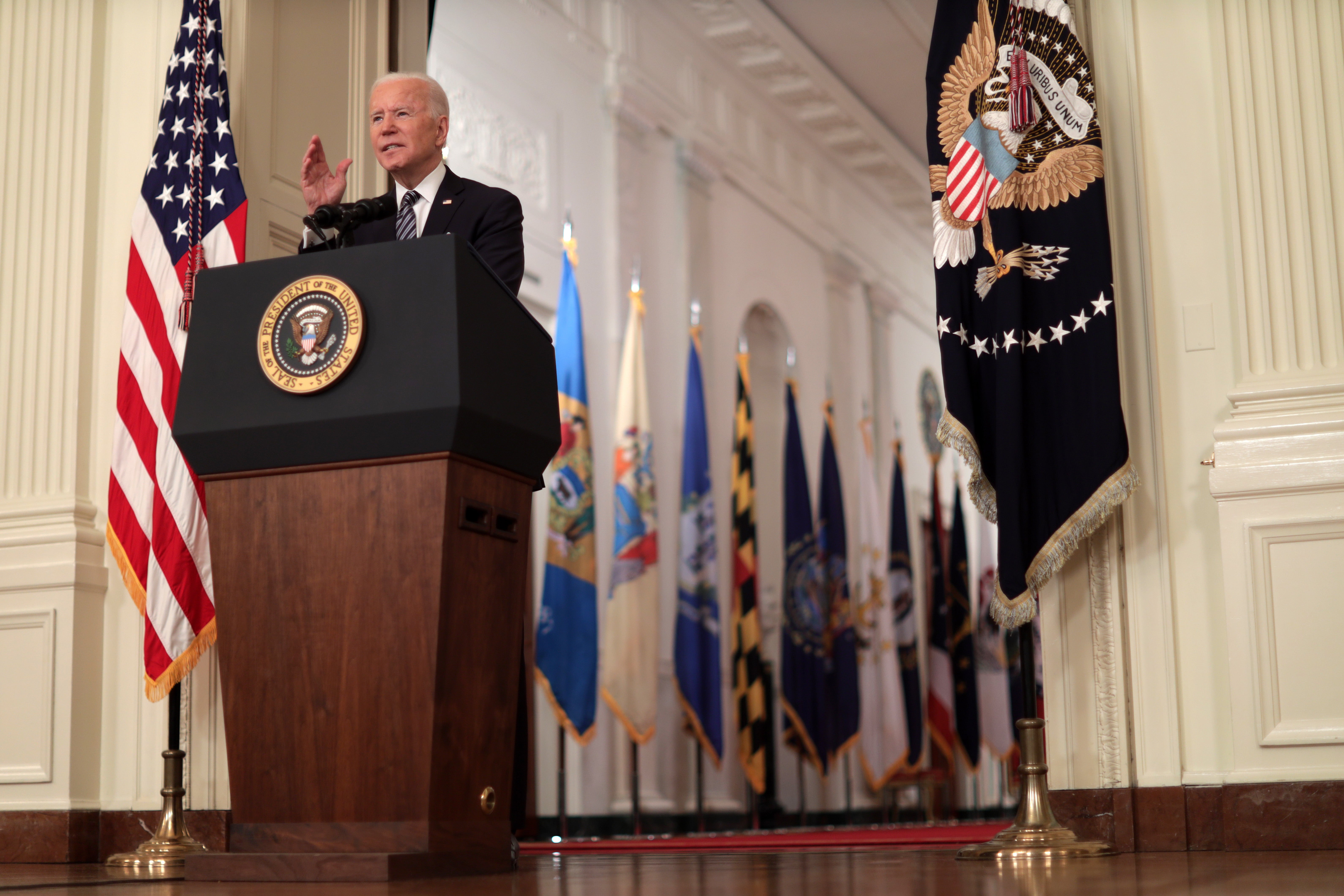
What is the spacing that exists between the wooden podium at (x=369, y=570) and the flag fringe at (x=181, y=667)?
1.31m

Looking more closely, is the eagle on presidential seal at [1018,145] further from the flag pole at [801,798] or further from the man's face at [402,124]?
the flag pole at [801,798]

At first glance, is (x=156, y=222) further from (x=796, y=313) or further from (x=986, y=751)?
(x=986, y=751)

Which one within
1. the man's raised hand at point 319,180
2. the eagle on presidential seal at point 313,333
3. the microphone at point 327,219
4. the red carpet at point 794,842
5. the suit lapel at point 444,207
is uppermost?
the man's raised hand at point 319,180

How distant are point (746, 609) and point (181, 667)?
5678mm

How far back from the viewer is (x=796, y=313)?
1220cm

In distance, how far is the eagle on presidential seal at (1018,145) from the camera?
137 inches

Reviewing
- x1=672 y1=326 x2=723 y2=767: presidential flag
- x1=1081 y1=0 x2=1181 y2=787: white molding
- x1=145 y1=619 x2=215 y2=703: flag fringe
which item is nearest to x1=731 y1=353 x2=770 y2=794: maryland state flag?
x1=672 y1=326 x2=723 y2=767: presidential flag

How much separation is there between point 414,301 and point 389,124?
0.77 meters

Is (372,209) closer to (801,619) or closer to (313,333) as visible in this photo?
(313,333)

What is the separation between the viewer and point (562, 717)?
754 centimetres

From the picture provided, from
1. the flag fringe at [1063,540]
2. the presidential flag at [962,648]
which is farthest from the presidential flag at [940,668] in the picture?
the flag fringe at [1063,540]

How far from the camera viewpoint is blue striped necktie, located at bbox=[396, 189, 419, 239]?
3.15 m

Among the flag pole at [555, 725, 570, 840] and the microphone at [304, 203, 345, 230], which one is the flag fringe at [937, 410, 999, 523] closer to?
the microphone at [304, 203, 345, 230]

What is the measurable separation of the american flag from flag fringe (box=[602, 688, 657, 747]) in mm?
4317
